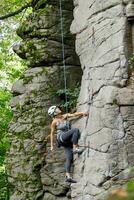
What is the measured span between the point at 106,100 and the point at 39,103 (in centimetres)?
378

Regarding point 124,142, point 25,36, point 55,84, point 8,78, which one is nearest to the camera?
point 124,142

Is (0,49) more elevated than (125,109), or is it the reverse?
(0,49)

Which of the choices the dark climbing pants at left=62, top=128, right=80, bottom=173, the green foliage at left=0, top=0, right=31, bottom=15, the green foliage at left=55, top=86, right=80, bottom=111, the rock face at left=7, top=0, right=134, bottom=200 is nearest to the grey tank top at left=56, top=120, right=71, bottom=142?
the dark climbing pants at left=62, top=128, right=80, bottom=173

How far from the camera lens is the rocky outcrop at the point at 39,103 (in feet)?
35.8

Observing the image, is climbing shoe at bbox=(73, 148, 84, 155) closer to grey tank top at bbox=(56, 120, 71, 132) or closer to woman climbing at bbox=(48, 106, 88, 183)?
woman climbing at bbox=(48, 106, 88, 183)

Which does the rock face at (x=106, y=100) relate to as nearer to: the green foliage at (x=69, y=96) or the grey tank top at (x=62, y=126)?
the grey tank top at (x=62, y=126)

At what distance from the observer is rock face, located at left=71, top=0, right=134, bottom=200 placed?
7973 mm

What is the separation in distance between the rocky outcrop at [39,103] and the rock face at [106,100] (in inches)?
69.6

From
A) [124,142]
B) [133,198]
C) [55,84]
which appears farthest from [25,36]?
[133,198]

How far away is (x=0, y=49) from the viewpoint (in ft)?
57.0

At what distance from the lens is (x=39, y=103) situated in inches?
458

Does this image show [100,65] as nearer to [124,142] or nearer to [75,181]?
[124,142]

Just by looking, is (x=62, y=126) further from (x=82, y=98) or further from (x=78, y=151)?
(x=82, y=98)

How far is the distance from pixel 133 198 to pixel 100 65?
807 centimetres
